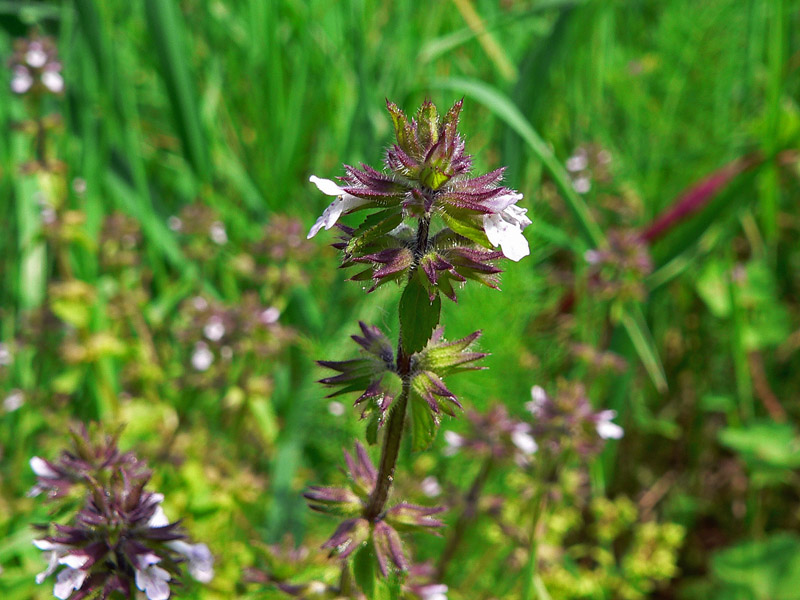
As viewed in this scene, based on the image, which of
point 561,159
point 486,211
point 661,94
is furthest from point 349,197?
point 661,94

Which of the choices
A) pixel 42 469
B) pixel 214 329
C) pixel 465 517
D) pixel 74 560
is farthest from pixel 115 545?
pixel 214 329

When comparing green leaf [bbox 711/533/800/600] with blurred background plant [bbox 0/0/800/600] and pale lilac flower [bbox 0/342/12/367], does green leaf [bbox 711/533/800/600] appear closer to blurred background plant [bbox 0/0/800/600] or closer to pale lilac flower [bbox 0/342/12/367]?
blurred background plant [bbox 0/0/800/600]

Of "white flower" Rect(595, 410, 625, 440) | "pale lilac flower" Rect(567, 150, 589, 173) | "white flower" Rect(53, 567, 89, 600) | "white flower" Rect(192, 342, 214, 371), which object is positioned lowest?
"white flower" Rect(53, 567, 89, 600)

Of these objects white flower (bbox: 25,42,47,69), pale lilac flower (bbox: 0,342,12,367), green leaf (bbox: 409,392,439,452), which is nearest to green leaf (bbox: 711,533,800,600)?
green leaf (bbox: 409,392,439,452)

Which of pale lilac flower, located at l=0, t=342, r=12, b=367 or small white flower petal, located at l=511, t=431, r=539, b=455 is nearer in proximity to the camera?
small white flower petal, located at l=511, t=431, r=539, b=455

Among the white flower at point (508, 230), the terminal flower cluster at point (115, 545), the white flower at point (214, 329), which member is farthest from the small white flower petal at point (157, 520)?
the white flower at point (214, 329)

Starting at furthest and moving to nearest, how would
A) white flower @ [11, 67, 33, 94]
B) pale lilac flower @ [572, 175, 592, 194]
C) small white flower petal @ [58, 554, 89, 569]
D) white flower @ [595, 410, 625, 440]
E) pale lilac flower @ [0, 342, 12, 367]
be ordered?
1. pale lilac flower @ [572, 175, 592, 194]
2. pale lilac flower @ [0, 342, 12, 367]
3. white flower @ [11, 67, 33, 94]
4. white flower @ [595, 410, 625, 440]
5. small white flower petal @ [58, 554, 89, 569]

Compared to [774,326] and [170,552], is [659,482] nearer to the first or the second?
[774,326]
